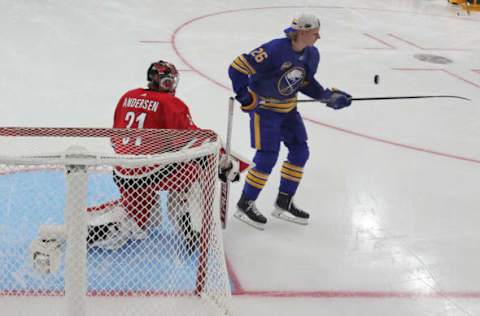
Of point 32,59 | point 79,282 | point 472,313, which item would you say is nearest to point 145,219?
point 79,282

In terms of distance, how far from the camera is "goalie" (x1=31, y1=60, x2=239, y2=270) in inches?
93.7

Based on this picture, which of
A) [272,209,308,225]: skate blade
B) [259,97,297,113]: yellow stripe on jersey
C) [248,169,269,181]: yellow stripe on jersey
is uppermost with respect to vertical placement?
[259,97,297,113]: yellow stripe on jersey

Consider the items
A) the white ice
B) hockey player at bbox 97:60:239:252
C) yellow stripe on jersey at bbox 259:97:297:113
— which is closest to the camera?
hockey player at bbox 97:60:239:252

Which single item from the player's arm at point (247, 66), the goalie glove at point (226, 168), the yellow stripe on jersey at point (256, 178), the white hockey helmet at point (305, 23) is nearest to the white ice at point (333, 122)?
the yellow stripe on jersey at point (256, 178)

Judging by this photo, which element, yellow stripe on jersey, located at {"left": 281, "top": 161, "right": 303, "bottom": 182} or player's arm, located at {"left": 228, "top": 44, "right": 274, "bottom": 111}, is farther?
yellow stripe on jersey, located at {"left": 281, "top": 161, "right": 303, "bottom": 182}

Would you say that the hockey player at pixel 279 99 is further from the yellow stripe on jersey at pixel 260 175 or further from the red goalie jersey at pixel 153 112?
the red goalie jersey at pixel 153 112

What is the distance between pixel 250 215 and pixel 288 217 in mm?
212

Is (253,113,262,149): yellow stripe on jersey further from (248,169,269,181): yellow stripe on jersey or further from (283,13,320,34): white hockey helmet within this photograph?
(283,13,320,34): white hockey helmet

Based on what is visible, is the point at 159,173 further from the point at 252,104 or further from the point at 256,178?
the point at 256,178

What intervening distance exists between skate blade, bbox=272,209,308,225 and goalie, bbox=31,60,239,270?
670 millimetres

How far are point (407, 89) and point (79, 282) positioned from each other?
4877mm

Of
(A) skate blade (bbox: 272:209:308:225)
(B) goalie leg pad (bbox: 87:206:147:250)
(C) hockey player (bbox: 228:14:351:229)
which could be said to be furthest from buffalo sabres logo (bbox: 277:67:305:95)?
(B) goalie leg pad (bbox: 87:206:147:250)

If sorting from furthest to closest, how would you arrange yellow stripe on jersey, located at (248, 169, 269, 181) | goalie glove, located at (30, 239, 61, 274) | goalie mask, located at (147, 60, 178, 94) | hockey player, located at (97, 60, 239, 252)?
yellow stripe on jersey, located at (248, 169, 269, 181), goalie mask, located at (147, 60, 178, 94), hockey player, located at (97, 60, 239, 252), goalie glove, located at (30, 239, 61, 274)

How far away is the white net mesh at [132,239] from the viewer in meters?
2.07
